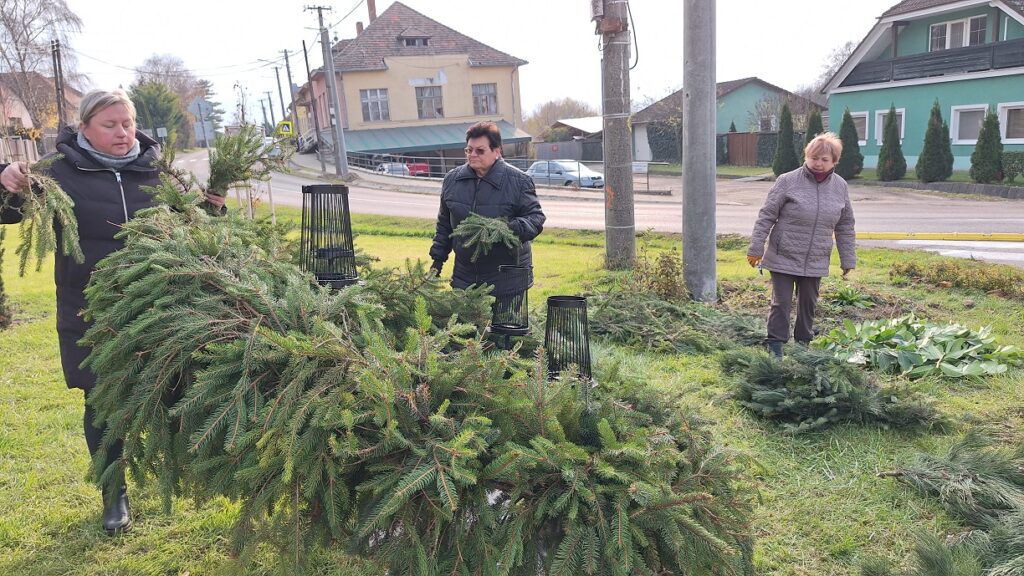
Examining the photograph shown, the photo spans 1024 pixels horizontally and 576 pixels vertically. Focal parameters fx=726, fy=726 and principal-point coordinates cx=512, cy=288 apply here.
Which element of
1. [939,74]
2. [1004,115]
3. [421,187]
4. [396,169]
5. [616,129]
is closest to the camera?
[616,129]

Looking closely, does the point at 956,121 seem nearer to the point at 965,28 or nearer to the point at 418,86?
the point at 965,28

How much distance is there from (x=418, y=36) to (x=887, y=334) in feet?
156

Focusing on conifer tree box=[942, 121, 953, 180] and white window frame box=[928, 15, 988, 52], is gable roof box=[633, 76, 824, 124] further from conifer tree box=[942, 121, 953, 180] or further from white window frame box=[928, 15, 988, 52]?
conifer tree box=[942, 121, 953, 180]

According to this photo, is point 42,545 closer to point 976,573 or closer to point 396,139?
point 976,573

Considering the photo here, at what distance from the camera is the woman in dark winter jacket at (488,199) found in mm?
4520

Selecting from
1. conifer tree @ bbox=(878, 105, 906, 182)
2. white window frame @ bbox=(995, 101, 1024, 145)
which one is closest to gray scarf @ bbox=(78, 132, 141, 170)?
conifer tree @ bbox=(878, 105, 906, 182)

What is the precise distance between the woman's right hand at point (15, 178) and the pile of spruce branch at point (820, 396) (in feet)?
12.8

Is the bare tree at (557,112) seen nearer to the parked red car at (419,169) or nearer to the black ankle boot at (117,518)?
the parked red car at (419,169)

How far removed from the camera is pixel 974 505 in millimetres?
3088

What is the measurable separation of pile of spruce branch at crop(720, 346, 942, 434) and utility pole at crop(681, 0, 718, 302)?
284 cm

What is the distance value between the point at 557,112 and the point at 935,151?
5163 centimetres

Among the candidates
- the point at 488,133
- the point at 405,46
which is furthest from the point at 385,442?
the point at 405,46

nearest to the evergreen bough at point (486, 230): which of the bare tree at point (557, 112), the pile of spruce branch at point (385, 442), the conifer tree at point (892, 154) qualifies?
the pile of spruce branch at point (385, 442)

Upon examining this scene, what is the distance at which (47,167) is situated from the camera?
308cm
